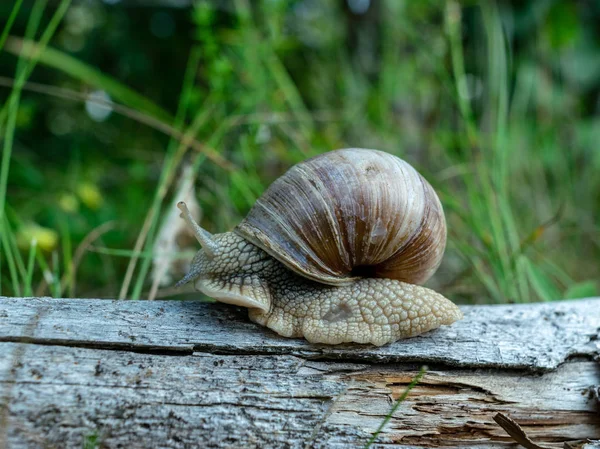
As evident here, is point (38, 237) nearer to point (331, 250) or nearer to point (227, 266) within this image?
point (227, 266)

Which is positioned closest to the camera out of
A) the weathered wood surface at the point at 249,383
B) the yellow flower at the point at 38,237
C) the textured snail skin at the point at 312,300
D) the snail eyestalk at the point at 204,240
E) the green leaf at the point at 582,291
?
the weathered wood surface at the point at 249,383

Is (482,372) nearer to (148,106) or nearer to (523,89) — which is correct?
(148,106)

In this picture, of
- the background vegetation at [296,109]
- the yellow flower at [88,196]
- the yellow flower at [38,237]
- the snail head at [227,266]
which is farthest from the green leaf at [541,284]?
the yellow flower at [88,196]

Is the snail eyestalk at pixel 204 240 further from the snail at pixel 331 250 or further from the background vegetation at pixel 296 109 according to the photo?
the background vegetation at pixel 296 109

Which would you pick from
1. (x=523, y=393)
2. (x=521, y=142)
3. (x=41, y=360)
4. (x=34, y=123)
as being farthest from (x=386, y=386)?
(x=34, y=123)

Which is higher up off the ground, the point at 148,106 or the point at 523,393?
the point at 148,106

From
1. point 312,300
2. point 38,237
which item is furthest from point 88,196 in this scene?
point 312,300
